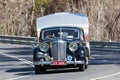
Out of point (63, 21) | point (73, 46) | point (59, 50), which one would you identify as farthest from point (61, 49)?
point (63, 21)

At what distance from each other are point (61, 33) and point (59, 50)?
1.21m

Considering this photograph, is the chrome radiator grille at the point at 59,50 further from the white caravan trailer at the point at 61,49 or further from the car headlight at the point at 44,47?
the car headlight at the point at 44,47

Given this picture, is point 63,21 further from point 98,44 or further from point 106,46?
point 98,44

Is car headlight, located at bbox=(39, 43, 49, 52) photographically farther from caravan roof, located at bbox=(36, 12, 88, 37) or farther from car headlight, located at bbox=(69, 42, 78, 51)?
caravan roof, located at bbox=(36, 12, 88, 37)

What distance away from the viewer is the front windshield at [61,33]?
1955cm

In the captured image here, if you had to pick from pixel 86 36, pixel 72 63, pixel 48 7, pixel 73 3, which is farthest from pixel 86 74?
pixel 48 7

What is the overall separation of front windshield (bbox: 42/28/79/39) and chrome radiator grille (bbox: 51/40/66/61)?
789 millimetres

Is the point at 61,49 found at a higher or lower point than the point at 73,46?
lower

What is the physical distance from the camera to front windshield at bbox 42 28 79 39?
19.5 m

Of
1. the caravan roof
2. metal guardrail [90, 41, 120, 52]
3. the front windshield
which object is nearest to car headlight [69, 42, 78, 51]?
the front windshield

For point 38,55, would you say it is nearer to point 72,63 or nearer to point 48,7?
point 72,63

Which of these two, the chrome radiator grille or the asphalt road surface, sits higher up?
the chrome radiator grille

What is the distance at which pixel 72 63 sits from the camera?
60.2ft

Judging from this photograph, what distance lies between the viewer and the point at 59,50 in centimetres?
1859
